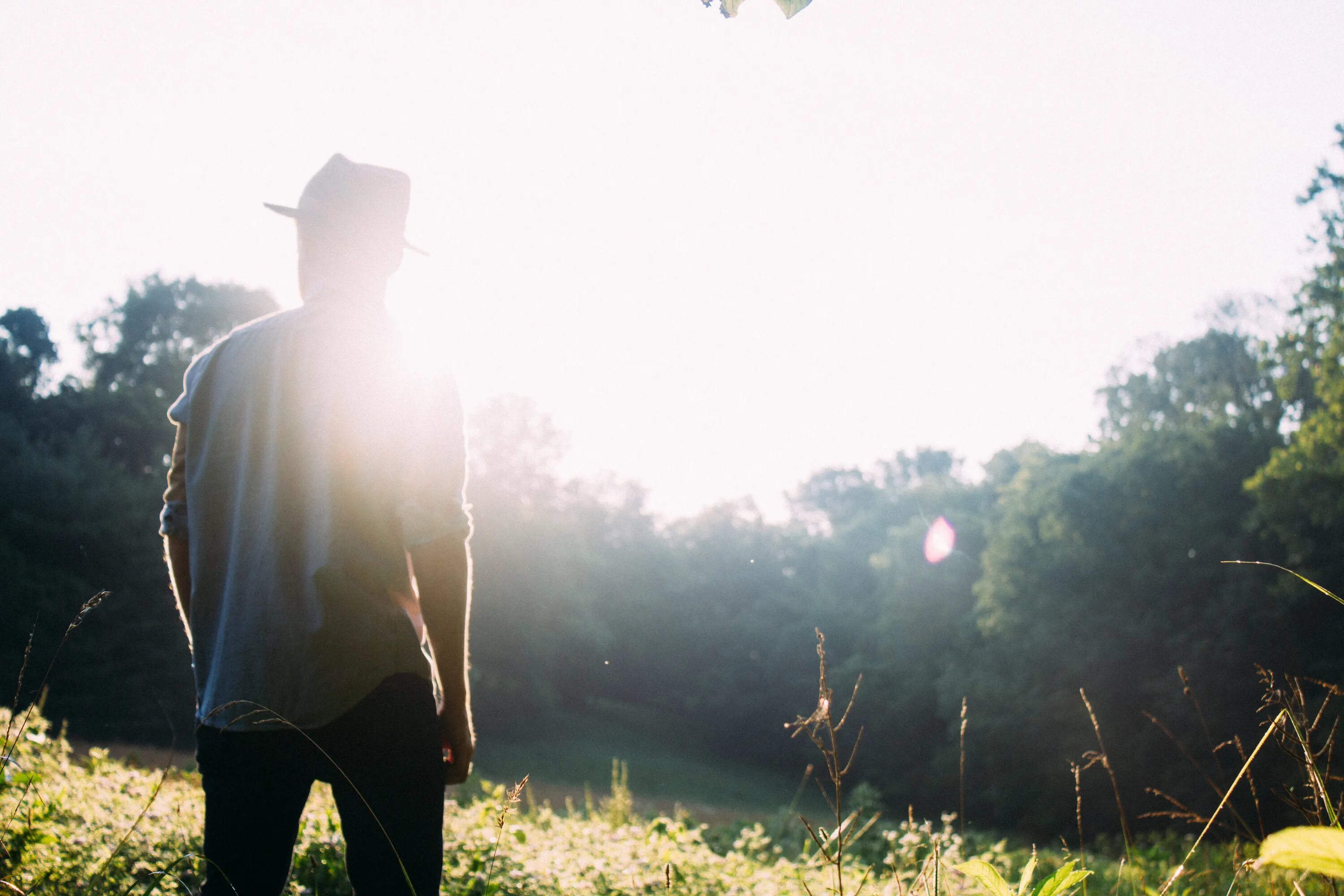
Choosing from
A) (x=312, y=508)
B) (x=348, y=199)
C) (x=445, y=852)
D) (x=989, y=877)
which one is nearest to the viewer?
(x=989, y=877)

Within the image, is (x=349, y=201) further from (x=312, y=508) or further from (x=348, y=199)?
(x=312, y=508)

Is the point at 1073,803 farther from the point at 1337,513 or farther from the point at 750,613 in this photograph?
the point at 750,613

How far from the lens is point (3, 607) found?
1510cm

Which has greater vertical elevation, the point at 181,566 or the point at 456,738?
the point at 181,566

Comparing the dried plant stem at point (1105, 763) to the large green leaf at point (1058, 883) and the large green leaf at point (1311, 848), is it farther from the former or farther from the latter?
the large green leaf at point (1311, 848)

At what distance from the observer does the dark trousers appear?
3.82 ft

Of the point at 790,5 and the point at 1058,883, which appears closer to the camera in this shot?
the point at 1058,883

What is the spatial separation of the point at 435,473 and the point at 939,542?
2870cm

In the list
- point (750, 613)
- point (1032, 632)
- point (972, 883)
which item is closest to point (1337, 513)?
point (1032, 632)

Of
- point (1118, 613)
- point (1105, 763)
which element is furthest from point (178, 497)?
point (1118, 613)

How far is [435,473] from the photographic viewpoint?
4.29 feet

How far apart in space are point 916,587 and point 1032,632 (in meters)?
6.24

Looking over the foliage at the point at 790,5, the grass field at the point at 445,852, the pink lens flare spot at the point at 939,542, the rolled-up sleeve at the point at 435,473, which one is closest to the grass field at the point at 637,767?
the pink lens flare spot at the point at 939,542

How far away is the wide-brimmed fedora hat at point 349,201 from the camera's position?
1437mm
